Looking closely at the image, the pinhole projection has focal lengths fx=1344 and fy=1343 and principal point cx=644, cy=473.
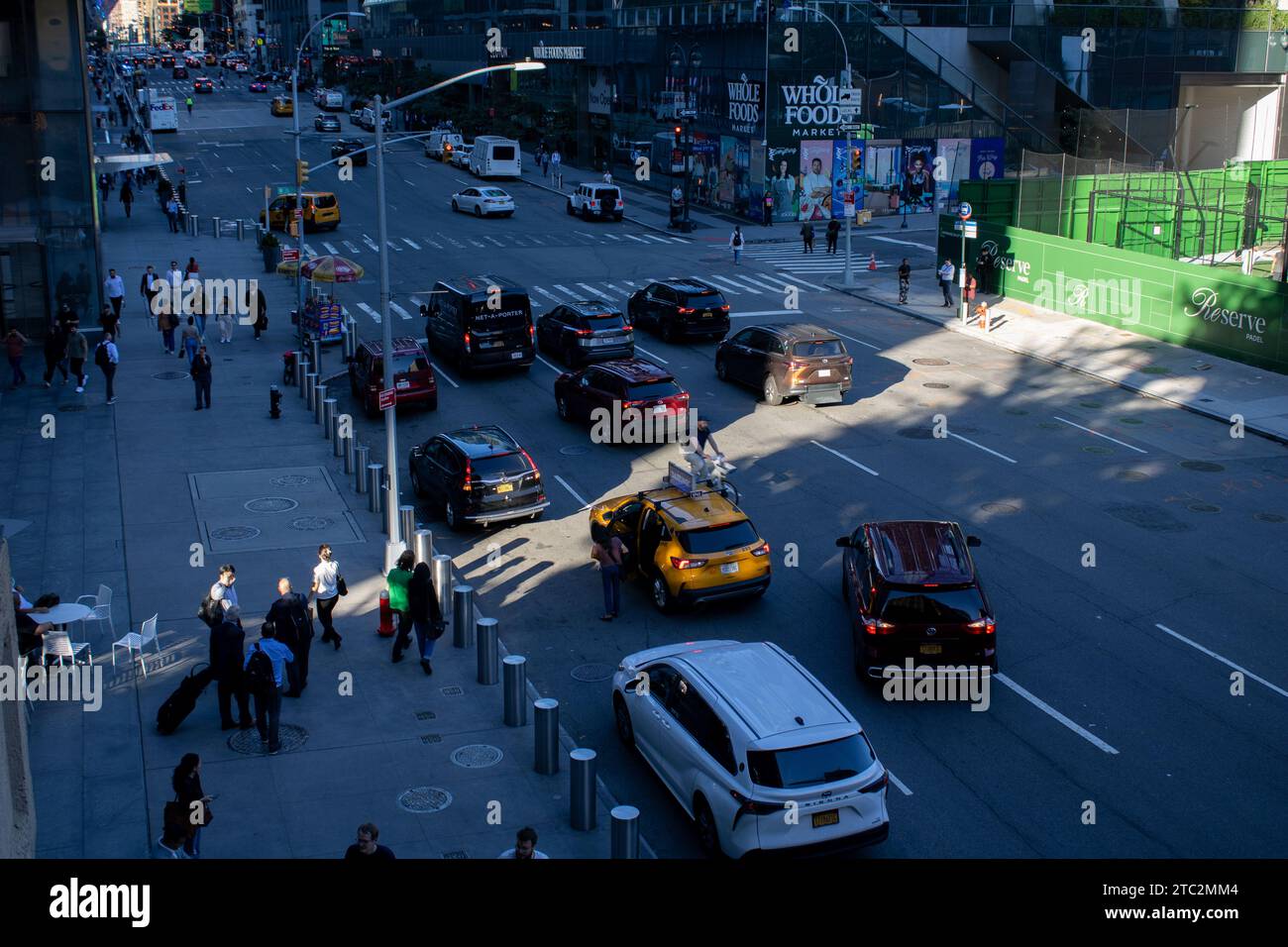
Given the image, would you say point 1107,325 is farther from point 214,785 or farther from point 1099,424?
point 214,785

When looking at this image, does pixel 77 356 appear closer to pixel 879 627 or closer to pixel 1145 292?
pixel 879 627

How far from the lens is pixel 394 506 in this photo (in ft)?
70.1

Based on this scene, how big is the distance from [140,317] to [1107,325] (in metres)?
29.2

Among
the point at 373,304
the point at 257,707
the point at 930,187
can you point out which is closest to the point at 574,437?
the point at 257,707

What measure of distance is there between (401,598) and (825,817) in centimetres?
753

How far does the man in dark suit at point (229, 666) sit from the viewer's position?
611 inches

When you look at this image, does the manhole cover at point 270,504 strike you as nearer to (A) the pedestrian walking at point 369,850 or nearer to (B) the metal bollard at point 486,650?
(B) the metal bollard at point 486,650

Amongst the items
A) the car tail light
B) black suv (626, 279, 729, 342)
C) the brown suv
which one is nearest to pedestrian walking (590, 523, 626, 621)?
the car tail light

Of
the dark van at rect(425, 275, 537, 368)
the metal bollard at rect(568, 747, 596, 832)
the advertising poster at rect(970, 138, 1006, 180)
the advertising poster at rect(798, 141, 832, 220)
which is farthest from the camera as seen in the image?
the advertising poster at rect(970, 138, 1006, 180)

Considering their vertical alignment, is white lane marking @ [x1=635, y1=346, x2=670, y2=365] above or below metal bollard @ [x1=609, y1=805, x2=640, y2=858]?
above

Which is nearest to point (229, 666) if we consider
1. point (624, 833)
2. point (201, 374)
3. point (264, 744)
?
point (264, 744)

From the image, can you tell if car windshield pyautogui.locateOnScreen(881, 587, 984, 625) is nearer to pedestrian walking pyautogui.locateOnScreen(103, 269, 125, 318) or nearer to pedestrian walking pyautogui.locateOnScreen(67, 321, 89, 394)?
pedestrian walking pyautogui.locateOnScreen(67, 321, 89, 394)

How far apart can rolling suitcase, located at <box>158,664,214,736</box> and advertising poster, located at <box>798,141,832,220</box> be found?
175 feet

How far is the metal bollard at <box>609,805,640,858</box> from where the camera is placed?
12188 millimetres
